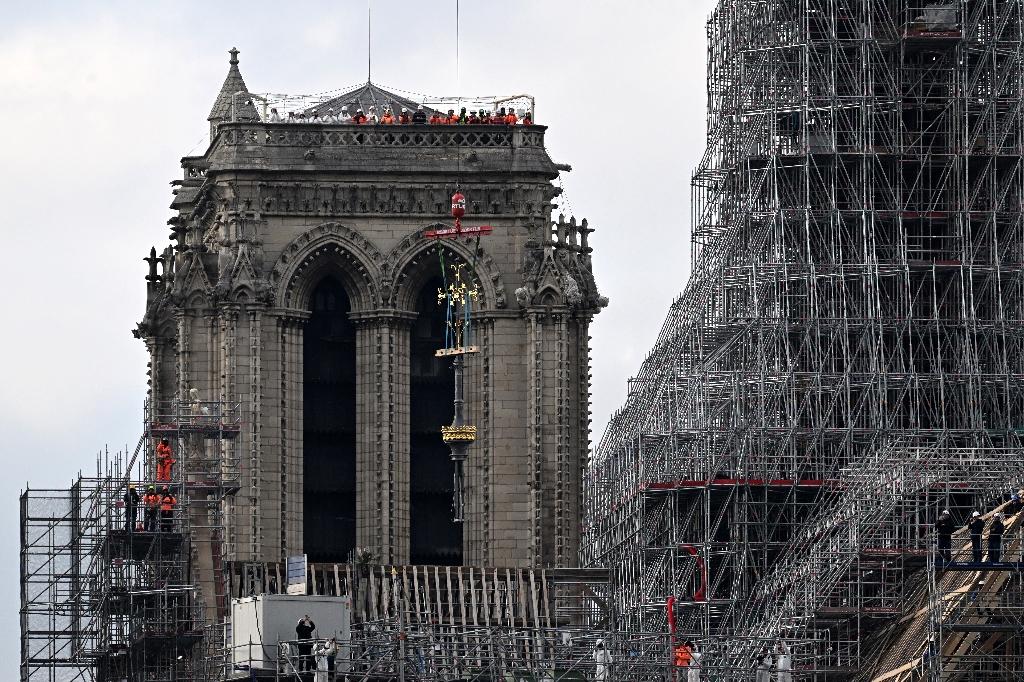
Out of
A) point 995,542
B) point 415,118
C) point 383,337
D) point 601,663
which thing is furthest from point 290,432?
point 601,663

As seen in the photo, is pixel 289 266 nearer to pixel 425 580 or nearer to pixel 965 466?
pixel 425 580

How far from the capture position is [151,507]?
132250mm

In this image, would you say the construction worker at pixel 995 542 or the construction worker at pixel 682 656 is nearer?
the construction worker at pixel 682 656

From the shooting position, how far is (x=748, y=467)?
14225cm

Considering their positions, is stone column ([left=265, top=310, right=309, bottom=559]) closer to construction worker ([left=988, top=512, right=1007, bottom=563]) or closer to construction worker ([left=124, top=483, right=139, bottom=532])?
construction worker ([left=124, top=483, right=139, bottom=532])

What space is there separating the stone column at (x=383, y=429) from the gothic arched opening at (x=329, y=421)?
3.35ft

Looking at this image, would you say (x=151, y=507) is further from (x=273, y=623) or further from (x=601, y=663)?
(x=601, y=663)

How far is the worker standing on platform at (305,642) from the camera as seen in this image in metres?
112

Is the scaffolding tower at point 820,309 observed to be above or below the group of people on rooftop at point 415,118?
below

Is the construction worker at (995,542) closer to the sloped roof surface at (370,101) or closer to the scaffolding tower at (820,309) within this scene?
the scaffolding tower at (820,309)

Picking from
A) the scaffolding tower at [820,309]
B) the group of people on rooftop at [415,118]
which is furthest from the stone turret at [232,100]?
the scaffolding tower at [820,309]

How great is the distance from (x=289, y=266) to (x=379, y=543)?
959cm

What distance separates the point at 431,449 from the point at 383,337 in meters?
4.31

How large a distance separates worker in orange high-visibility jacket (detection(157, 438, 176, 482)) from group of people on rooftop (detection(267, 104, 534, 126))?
56.0ft
